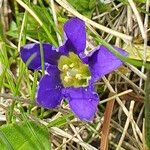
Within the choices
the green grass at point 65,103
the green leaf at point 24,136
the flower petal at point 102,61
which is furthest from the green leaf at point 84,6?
the green leaf at point 24,136

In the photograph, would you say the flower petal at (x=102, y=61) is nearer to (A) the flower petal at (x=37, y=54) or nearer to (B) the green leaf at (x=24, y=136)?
(A) the flower petal at (x=37, y=54)

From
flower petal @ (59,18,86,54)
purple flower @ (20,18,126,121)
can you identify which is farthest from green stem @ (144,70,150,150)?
flower petal @ (59,18,86,54)

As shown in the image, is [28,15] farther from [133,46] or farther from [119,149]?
[119,149]

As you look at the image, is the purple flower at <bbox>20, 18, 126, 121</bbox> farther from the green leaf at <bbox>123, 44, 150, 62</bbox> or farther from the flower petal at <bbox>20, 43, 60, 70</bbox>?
the green leaf at <bbox>123, 44, 150, 62</bbox>

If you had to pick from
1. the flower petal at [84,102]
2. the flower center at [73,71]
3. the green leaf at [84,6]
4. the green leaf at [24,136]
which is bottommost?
the green leaf at [24,136]

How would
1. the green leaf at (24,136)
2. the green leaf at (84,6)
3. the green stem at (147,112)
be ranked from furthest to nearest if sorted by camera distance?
1. the green leaf at (84,6)
2. the green leaf at (24,136)
3. the green stem at (147,112)

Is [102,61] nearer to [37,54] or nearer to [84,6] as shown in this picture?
[37,54]
